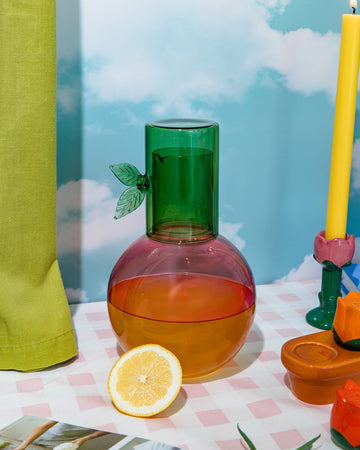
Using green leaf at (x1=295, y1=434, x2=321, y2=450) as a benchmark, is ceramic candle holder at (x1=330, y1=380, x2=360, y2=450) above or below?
above

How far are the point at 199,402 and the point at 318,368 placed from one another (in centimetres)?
11

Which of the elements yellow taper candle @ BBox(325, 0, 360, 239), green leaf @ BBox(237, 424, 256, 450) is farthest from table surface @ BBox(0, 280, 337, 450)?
yellow taper candle @ BBox(325, 0, 360, 239)

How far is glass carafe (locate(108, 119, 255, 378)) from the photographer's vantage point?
1.80 ft

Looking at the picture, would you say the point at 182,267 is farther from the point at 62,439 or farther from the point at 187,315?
the point at 62,439

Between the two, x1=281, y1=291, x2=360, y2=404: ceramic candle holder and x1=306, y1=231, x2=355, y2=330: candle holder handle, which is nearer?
x1=281, y1=291, x2=360, y2=404: ceramic candle holder

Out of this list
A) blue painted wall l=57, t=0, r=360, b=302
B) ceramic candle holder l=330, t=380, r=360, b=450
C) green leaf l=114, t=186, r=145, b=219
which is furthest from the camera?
blue painted wall l=57, t=0, r=360, b=302

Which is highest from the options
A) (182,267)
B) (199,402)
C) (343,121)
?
(343,121)

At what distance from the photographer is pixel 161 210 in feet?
1.85

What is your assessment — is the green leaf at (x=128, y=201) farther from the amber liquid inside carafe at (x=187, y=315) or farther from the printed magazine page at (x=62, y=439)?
the printed magazine page at (x=62, y=439)

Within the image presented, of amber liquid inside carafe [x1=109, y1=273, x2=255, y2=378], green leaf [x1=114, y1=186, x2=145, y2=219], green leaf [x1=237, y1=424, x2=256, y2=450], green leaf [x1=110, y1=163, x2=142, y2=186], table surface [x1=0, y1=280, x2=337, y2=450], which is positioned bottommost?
table surface [x1=0, y1=280, x2=337, y2=450]

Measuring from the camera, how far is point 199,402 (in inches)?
21.5

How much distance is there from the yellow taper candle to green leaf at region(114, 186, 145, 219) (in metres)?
0.21

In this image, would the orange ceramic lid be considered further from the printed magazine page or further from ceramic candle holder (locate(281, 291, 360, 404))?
the printed magazine page

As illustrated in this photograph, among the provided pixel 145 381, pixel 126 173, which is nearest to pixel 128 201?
pixel 126 173
